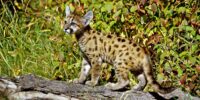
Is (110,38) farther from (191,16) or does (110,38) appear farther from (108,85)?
(191,16)

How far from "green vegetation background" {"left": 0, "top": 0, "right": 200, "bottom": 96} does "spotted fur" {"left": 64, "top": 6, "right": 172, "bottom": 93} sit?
1.41 feet

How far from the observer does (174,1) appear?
29.1 ft

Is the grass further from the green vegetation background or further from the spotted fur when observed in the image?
the spotted fur

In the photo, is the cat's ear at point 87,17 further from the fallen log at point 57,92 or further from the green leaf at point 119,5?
the fallen log at point 57,92

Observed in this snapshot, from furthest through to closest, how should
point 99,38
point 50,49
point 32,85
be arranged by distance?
point 50,49, point 99,38, point 32,85

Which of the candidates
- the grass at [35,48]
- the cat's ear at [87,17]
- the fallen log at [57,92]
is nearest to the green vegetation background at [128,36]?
the grass at [35,48]

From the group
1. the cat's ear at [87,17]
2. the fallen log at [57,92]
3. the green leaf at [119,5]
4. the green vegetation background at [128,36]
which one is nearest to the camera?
the fallen log at [57,92]

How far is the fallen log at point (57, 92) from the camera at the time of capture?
7363 millimetres

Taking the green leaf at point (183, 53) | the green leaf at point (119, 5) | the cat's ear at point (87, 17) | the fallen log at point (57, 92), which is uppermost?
the green leaf at point (119, 5)

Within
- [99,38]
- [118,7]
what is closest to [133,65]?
[99,38]

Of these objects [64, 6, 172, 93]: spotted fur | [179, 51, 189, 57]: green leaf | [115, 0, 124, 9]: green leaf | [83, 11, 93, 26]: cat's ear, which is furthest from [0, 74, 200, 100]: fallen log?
[115, 0, 124, 9]: green leaf

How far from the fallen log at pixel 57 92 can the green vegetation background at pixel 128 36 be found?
23.1 inches

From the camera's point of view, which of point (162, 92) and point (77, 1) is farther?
point (77, 1)

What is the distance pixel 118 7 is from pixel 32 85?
1623 millimetres
